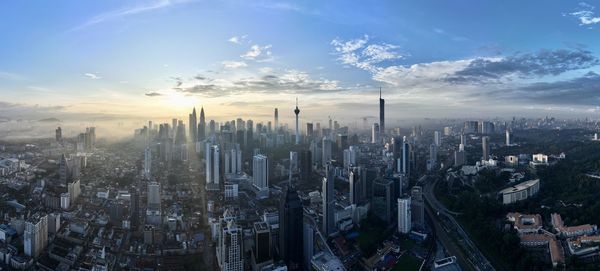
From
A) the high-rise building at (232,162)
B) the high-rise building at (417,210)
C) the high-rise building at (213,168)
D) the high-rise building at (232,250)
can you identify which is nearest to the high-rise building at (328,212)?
the high-rise building at (417,210)

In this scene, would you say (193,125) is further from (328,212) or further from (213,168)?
(328,212)

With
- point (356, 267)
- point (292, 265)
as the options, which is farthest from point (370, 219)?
point (292, 265)

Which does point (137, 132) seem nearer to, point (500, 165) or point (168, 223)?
point (168, 223)

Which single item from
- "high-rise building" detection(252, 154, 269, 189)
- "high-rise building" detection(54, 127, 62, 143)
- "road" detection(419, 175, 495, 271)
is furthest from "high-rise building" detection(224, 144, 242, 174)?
"road" detection(419, 175, 495, 271)

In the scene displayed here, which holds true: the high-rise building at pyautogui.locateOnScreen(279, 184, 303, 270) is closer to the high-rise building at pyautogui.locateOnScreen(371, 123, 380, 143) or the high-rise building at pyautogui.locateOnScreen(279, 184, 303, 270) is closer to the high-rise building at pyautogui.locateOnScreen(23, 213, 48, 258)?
the high-rise building at pyautogui.locateOnScreen(23, 213, 48, 258)

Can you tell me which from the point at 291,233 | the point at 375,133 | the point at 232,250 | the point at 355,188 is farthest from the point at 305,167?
the point at 375,133

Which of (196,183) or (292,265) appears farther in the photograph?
(196,183)
